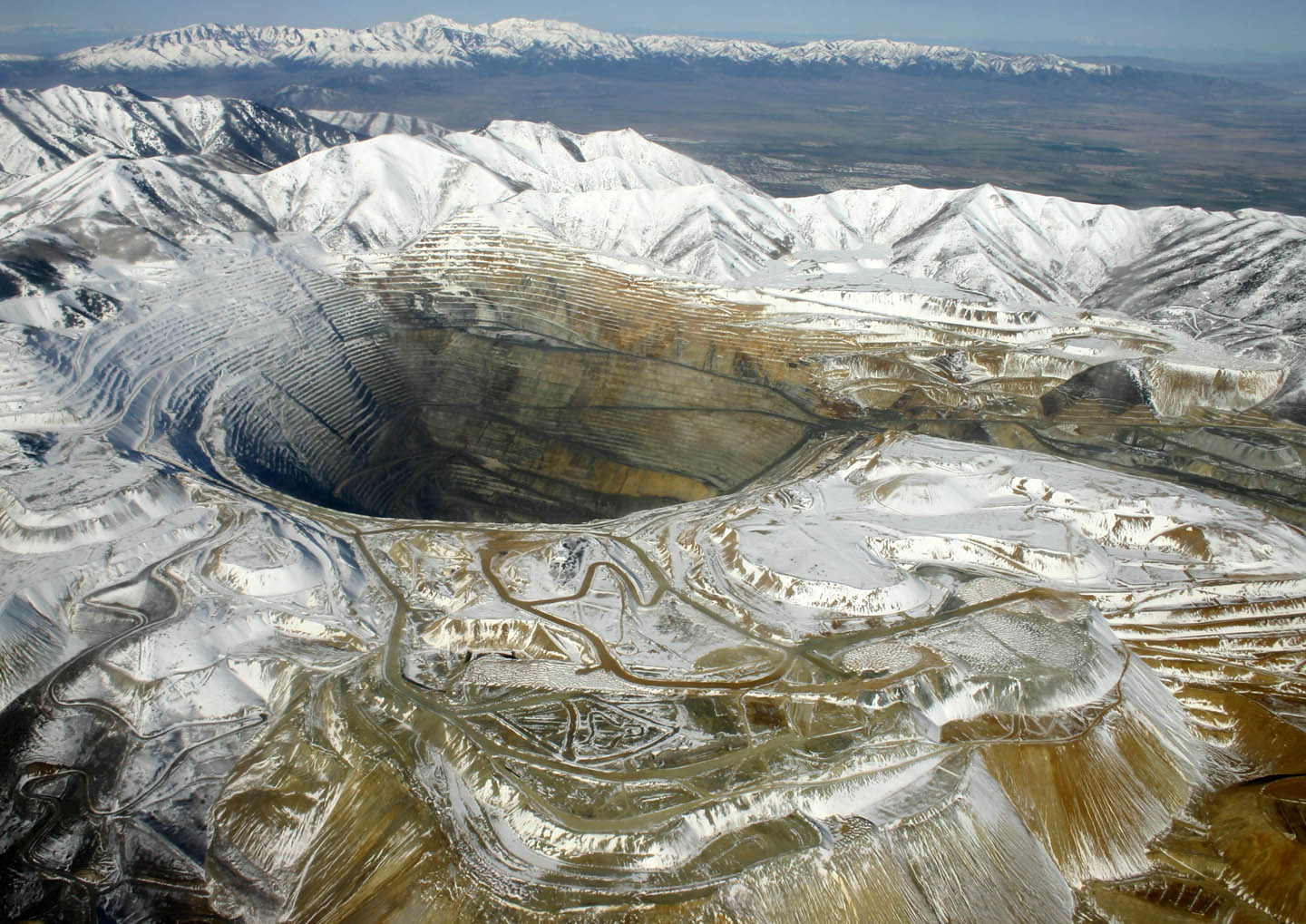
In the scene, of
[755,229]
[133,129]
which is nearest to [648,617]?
[755,229]

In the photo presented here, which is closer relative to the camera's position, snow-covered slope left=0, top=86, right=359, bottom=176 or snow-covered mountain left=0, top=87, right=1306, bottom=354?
snow-covered mountain left=0, top=87, right=1306, bottom=354

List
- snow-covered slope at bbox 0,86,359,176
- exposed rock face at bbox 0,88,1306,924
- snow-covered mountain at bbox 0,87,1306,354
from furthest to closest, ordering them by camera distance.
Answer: snow-covered slope at bbox 0,86,359,176
snow-covered mountain at bbox 0,87,1306,354
exposed rock face at bbox 0,88,1306,924

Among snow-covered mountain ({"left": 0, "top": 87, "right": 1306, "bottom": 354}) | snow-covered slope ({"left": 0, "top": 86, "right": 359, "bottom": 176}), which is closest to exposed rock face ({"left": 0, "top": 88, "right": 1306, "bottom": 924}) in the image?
snow-covered mountain ({"left": 0, "top": 87, "right": 1306, "bottom": 354})

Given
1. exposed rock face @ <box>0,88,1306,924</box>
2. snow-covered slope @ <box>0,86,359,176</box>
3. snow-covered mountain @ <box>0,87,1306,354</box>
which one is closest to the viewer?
exposed rock face @ <box>0,88,1306,924</box>

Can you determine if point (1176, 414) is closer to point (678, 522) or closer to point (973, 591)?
point (973, 591)

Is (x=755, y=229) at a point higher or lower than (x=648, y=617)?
higher

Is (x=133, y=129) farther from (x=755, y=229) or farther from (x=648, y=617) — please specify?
(x=648, y=617)

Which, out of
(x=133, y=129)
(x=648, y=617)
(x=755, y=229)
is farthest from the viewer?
(x=133, y=129)

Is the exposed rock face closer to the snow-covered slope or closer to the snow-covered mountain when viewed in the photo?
the snow-covered mountain
